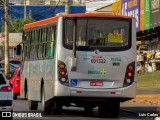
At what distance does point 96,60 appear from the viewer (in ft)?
66.9

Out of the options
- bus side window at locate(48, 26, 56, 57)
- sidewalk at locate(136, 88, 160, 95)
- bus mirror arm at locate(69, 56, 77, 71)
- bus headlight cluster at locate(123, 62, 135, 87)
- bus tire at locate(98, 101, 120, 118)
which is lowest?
sidewalk at locate(136, 88, 160, 95)

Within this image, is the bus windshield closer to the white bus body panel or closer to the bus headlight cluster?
the white bus body panel

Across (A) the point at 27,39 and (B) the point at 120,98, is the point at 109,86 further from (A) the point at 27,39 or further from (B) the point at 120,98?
(A) the point at 27,39

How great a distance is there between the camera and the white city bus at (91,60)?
20.2 metres

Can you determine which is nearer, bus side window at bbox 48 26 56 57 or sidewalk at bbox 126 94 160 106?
bus side window at bbox 48 26 56 57

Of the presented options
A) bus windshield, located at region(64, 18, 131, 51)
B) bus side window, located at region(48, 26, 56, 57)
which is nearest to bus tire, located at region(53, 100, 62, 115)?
bus side window, located at region(48, 26, 56, 57)

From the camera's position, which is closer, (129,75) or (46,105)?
(129,75)

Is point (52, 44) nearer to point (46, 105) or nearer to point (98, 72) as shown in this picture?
point (98, 72)

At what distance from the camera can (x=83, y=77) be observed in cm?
2023

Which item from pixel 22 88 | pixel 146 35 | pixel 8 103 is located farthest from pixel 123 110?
pixel 146 35

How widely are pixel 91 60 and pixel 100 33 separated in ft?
3.05

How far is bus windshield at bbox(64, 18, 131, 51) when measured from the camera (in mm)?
20469

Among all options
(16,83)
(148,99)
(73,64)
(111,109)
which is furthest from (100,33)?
(16,83)

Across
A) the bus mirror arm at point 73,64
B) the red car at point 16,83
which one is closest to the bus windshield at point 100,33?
the bus mirror arm at point 73,64
